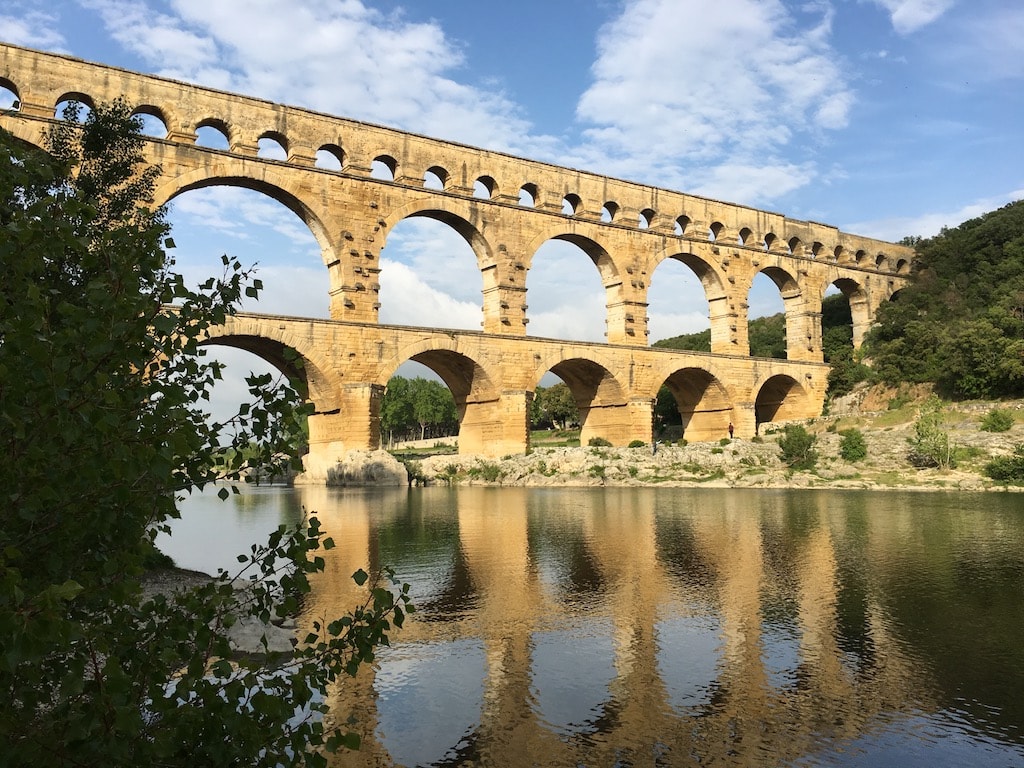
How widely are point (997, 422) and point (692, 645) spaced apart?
26.3 metres

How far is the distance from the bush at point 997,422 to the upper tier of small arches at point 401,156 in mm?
14734

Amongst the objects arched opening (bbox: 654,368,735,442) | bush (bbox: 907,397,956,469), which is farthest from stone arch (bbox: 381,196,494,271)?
bush (bbox: 907,397,956,469)

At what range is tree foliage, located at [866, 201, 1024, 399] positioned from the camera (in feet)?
110

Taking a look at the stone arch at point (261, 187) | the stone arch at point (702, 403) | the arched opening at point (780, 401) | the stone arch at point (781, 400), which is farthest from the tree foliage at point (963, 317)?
the stone arch at point (261, 187)

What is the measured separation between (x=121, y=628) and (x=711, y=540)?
11.9 metres

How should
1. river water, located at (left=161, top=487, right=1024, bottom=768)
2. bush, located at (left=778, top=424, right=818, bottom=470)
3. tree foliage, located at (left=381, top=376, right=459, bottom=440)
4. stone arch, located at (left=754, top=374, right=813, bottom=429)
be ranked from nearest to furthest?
river water, located at (left=161, top=487, right=1024, bottom=768)
bush, located at (left=778, top=424, right=818, bottom=470)
stone arch, located at (left=754, top=374, right=813, bottom=429)
tree foliage, located at (left=381, top=376, right=459, bottom=440)

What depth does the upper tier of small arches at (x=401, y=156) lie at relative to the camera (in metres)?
25.0

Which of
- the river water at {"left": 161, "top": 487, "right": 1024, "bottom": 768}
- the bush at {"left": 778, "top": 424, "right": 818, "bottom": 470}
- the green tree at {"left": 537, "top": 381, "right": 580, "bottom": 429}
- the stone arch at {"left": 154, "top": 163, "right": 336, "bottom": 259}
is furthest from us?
the green tree at {"left": 537, "top": 381, "right": 580, "bottom": 429}

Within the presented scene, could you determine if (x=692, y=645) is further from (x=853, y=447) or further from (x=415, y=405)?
(x=415, y=405)

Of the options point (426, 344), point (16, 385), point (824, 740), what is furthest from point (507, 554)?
point (426, 344)

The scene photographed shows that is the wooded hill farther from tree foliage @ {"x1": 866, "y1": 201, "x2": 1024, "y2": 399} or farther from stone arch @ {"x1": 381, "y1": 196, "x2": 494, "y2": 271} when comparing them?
stone arch @ {"x1": 381, "y1": 196, "x2": 494, "y2": 271}

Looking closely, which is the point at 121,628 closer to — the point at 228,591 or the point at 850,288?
the point at 228,591

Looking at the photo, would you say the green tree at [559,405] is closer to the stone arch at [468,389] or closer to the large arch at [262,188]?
the stone arch at [468,389]

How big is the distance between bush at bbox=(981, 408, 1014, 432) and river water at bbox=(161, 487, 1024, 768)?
49.0 ft
